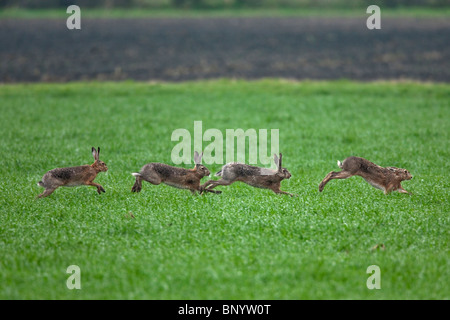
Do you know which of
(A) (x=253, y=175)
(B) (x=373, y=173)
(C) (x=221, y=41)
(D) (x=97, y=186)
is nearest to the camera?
(B) (x=373, y=173)

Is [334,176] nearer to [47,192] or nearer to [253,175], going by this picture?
[253,175]

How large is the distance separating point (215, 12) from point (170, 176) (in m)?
47.7

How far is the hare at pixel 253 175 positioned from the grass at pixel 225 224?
32 centimetres

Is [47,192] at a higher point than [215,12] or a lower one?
lower

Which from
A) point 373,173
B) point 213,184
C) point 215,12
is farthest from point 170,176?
point 215,12

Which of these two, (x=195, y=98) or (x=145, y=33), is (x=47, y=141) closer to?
(x=195, y=98)

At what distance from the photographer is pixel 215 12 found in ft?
190

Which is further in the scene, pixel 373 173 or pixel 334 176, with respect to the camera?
pixel 334 176

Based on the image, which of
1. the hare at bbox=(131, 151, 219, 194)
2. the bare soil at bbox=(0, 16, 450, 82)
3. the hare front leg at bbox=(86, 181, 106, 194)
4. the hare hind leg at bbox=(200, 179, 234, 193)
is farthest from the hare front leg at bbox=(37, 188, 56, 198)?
the bare soil at bbox=(0, 16, 450, 82)

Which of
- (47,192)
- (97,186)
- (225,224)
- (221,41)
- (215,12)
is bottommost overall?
(225,224)

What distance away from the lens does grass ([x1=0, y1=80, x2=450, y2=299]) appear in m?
8.37

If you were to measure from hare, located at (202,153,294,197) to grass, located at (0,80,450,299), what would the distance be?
324 mm

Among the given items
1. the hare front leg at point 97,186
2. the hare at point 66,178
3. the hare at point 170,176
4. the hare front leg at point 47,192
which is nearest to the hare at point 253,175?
the hare at point 170,176

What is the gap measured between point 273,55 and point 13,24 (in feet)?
75.5
